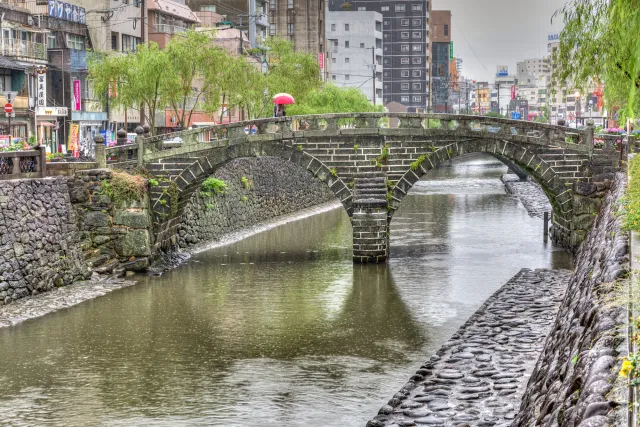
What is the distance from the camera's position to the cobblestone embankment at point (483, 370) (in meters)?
16.7

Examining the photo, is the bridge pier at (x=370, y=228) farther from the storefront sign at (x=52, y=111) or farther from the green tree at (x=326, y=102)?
the green tree at (x=326, y=102)

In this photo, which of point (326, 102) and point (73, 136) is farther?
point (326, 102)

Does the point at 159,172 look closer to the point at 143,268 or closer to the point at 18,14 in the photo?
the point at 143,268

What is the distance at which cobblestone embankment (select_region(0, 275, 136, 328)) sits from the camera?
25595 millimetres

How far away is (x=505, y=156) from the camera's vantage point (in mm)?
36250

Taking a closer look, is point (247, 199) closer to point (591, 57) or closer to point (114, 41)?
point (114, 41)

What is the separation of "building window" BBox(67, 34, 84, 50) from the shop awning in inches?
254

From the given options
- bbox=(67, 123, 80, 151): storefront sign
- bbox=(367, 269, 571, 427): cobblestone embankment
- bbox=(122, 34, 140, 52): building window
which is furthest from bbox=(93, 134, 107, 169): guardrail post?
bbox=(122, 34, 140, 52): building window

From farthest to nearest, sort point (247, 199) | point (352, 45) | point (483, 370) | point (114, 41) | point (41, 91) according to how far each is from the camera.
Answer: point (352, 45), point (114, 41), point (41, 91), point (247, 199), point (483, 370)

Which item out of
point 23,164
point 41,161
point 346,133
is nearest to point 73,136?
point 346,133

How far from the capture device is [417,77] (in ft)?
521

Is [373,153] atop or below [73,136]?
below

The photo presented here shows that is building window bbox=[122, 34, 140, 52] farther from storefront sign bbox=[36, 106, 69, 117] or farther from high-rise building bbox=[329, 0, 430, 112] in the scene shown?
high-rise building bbox=[329, 0, 430, 112]

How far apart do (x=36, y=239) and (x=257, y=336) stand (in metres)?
8.33
